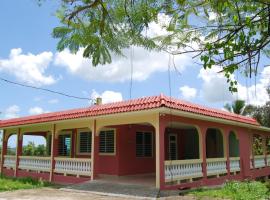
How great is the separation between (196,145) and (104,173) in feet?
18.3

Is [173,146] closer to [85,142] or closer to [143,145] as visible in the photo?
[143,145]

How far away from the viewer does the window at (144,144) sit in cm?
1733

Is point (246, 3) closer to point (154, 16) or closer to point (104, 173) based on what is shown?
point (154, 16)

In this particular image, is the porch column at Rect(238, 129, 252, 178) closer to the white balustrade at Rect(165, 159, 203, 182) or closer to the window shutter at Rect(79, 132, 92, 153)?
the white balustrade at Rect(165, 159, 203, 182)

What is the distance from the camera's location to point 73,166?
1543cm

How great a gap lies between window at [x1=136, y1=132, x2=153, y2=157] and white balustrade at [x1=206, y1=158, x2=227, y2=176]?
3.83m

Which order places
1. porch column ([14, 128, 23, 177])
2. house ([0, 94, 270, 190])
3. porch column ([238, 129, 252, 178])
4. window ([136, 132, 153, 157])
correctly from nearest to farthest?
house ([0, 94, 270, 190]), window ([136, 132, 153, 157]), porch column ([238, 129, 252, 178]), porch column ([14, 128, 23, 177])

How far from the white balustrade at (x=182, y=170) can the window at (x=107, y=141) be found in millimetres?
4379

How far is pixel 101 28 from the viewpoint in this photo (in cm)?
534

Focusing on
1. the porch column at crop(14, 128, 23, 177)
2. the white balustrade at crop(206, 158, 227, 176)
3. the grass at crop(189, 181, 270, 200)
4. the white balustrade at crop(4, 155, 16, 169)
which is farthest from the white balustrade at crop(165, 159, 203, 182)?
the white balustrade at crop(4, 155, 16, 169)

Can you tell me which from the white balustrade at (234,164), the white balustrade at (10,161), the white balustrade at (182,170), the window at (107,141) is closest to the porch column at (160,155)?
the white balustrade at (182,170)

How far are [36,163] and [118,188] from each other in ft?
21.0

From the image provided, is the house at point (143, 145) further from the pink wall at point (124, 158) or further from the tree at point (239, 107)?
the tree at point (239, 107)

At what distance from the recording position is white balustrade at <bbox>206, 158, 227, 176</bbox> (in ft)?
47.4
